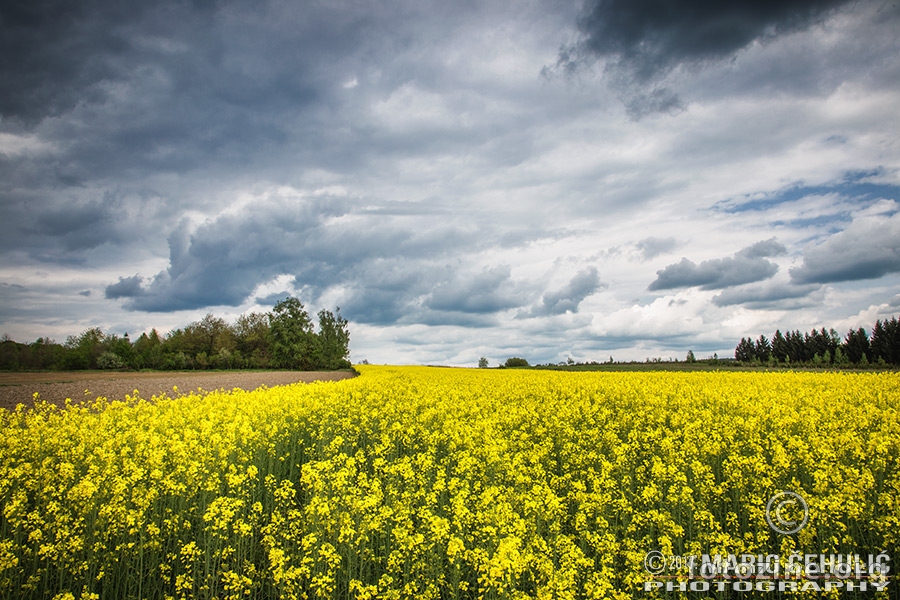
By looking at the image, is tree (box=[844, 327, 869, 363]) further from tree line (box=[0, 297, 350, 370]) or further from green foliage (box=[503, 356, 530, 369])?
tree line (box=[0, 297, 350, 370])

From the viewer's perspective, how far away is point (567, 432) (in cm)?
1116

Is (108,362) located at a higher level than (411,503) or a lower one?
lower

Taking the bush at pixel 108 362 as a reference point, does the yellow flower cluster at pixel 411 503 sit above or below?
above

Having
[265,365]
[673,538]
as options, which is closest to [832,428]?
[673,538]

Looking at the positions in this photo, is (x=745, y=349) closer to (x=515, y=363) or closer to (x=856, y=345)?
(x=856, y=345)

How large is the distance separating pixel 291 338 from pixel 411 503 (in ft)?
306

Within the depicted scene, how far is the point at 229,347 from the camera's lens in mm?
98500

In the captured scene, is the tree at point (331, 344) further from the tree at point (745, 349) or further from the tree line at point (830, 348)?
the tree at point (745, 349)

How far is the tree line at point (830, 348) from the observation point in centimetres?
8368

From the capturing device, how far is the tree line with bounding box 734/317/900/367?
8368 centimetres

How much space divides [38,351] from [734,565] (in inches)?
3797

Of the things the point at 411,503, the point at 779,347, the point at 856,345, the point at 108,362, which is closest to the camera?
the point at 411,503

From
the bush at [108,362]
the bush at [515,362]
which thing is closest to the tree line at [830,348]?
the bush at [515,362]

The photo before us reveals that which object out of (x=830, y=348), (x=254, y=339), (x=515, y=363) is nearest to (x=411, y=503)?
(x=515, y=363)
